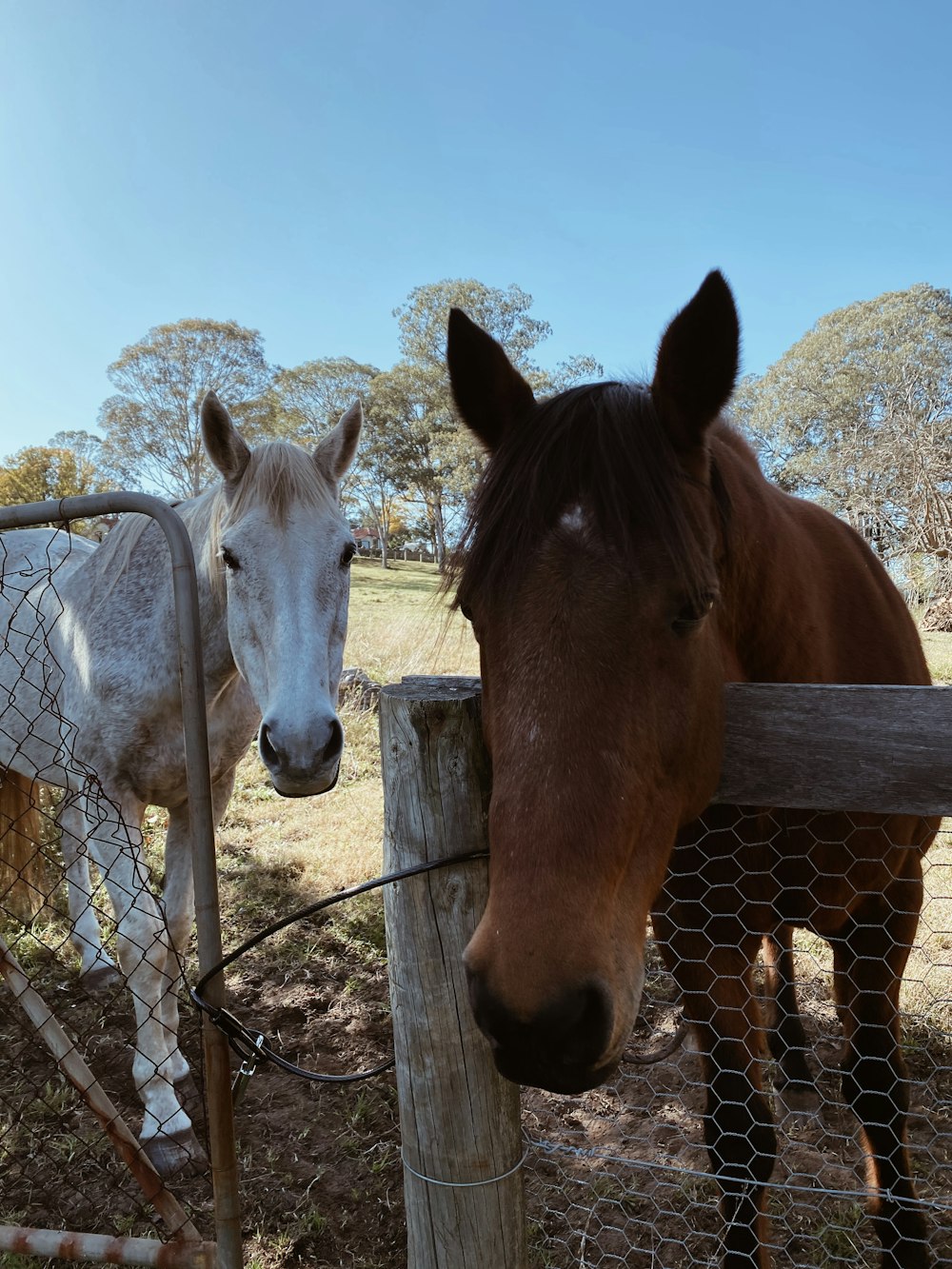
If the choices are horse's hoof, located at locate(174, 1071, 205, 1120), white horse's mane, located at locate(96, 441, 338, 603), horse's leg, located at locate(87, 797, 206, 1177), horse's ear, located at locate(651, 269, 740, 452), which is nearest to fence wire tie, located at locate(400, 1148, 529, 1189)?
horse's ear, located at locate(651, 269, 740, 452)

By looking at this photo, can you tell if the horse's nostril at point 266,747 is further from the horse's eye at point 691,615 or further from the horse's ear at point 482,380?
the horse's eye at point 691,615

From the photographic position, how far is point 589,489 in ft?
3.89

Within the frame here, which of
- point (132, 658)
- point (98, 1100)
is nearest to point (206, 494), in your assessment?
point (132, 658)

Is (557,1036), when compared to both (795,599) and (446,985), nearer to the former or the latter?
(446,985)

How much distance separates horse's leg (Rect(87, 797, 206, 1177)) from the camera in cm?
267

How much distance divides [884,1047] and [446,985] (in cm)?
135

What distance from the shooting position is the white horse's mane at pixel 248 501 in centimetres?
270

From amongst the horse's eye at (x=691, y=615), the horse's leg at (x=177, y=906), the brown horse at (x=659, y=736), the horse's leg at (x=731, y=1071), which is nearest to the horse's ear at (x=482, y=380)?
the brown horse at (x=659, y=736)

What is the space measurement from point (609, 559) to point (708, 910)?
0.88 metres

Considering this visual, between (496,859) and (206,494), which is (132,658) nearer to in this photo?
(206,494)

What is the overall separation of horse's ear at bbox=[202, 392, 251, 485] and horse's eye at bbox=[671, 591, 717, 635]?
86.5 inches

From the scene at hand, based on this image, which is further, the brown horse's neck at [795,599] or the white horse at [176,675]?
the white horse at [176,675]

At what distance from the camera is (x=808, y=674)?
171 centimetres

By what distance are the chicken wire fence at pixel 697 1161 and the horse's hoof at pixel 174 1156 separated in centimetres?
123
